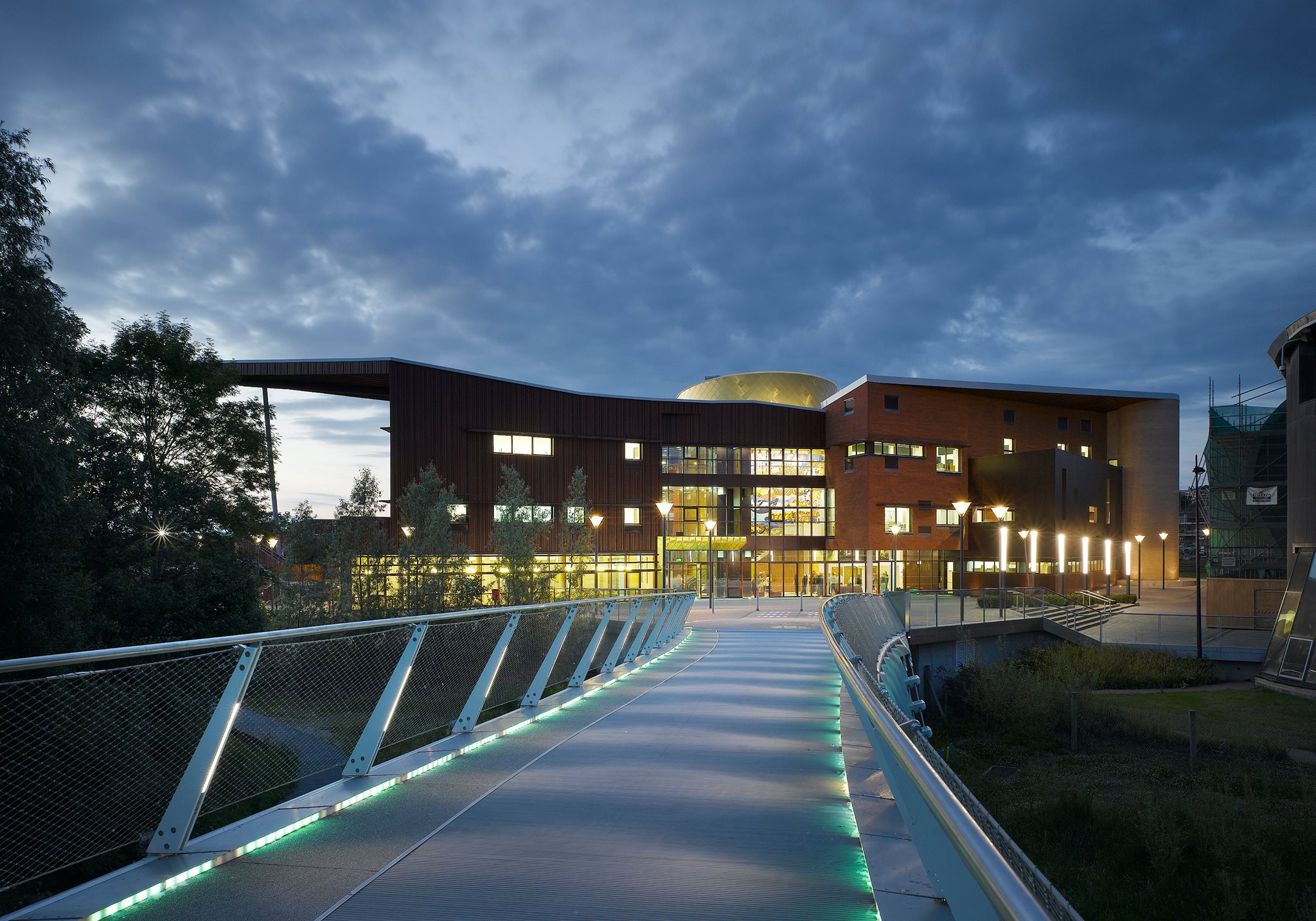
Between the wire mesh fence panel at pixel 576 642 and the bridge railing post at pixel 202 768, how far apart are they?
664 centimetres

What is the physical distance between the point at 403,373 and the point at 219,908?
41.2 metres

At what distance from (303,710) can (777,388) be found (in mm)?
64468

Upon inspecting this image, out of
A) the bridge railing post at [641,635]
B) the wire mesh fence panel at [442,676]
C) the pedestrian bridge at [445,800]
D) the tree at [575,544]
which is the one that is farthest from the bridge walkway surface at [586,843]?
the tree at [575,544]

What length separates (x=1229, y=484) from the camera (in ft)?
150

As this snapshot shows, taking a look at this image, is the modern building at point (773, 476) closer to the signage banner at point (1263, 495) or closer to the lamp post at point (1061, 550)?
the lamp post at point (1061, 550)

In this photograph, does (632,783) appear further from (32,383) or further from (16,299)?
(16,299)

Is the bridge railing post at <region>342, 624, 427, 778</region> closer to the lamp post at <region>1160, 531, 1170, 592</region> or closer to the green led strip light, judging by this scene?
the green led strip light

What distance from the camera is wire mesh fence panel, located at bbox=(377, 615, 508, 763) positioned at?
6.30 meters

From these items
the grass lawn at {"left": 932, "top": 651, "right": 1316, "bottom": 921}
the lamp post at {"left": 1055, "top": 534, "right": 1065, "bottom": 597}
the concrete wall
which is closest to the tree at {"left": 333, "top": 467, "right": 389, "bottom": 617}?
the grass lawn at {"left": 932, "top": 651, "right": 1316, "bottom": 921}

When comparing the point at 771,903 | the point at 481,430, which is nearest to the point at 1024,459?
the point at 481,430

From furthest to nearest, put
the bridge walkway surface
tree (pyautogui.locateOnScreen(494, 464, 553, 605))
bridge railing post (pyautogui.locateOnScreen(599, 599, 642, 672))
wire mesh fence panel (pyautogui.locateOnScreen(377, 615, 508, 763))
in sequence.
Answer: tree (pyautogui.locateOnScreen(494, 464, 553, 605)) → bridge railing post (pyautogui.locateOnScreen(599, 599, 642, 672)) → wire mesh fence panel (pyautogui.locateOnScreen(377, 615, 508, 763)) → the bridge walkway surface

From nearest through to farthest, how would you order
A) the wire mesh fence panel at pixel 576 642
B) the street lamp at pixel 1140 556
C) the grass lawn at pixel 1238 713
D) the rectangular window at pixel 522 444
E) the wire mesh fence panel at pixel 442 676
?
the wire mesh fence panel at pixel 442 676 → the wire mesh fence panel at pixel 576 642 → the grass lawn at pixel 1238 713 → the rectangular window at pixel 522 444 → the street lamp at pixel 1140 556

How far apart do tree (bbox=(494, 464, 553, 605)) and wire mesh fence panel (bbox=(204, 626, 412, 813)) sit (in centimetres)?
2211

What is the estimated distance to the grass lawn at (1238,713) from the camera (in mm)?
21141
